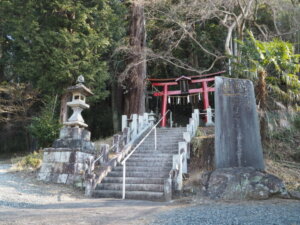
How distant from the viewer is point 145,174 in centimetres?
760

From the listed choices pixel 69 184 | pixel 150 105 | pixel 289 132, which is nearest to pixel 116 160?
pixel 69 184

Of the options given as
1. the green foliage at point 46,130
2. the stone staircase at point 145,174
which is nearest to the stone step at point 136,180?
the stone staircase at point 145,174

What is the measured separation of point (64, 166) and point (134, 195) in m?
2.73

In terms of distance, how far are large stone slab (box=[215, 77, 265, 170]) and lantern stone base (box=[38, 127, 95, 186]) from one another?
11.9 feet

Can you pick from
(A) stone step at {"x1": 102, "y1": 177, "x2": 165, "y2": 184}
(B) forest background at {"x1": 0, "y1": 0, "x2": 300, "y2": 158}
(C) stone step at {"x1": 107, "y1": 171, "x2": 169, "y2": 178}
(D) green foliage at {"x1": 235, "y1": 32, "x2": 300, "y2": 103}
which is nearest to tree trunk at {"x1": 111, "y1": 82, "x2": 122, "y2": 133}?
(B) forest background at {"x1": 0, "y1": 0, "x2": 300, "y2": 158}

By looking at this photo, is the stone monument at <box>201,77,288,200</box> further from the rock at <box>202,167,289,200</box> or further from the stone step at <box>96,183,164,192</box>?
the stone step at <box>96,183,164,192</box>

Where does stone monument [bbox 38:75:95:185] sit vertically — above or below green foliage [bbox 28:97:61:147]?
below

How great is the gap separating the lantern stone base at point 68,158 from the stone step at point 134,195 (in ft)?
3.55

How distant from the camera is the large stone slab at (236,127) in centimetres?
610

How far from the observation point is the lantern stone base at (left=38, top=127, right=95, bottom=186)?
8.05 meters

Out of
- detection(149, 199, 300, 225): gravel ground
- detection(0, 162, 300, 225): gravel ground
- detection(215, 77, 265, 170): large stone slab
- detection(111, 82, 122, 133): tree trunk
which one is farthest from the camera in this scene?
detection(111, 82, 122, 133): tree trunk

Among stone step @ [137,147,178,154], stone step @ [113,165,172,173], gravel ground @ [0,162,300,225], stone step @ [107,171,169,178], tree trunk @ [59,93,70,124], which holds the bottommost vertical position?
gravel ground @ [0,162,300,225]

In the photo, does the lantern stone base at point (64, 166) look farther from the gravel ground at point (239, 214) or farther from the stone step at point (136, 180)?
the gravel ground at point (239, 214)

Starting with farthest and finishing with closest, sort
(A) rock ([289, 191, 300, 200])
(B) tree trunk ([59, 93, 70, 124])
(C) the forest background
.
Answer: (B) tree trunk ([59, 93, 70, 124]) < (C) the forest background < (A) rock ([289, 191, 300, 200])
